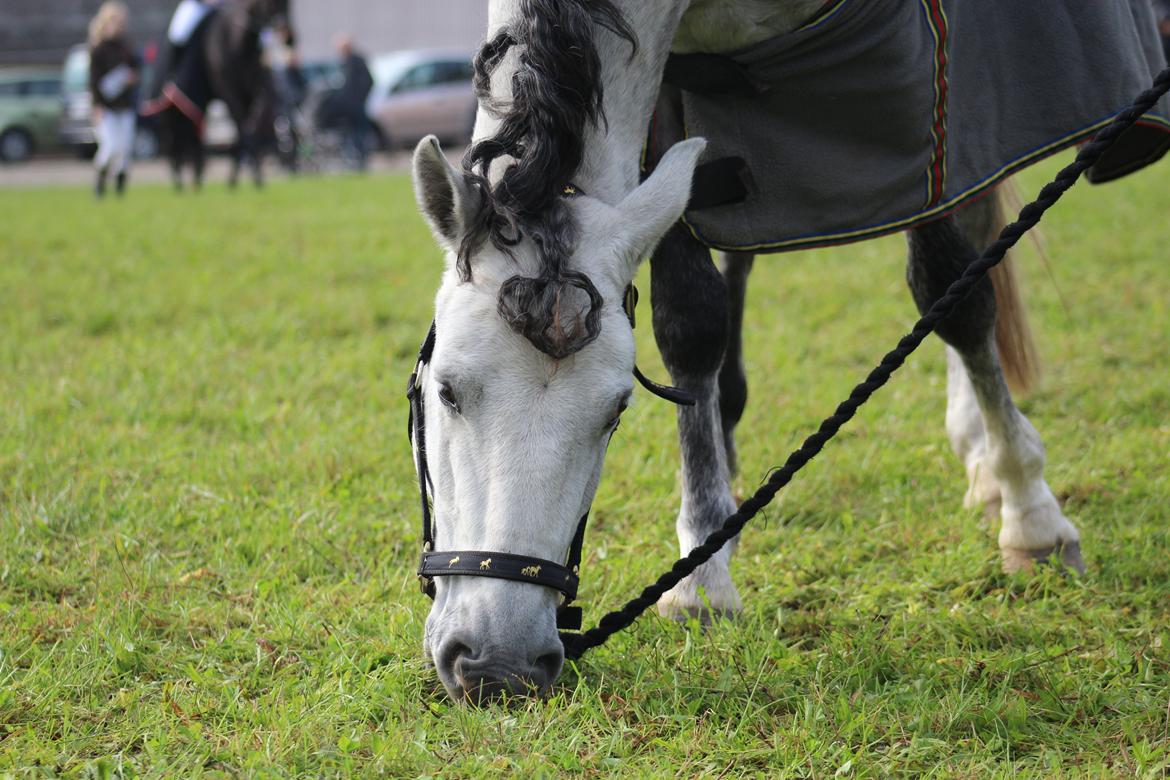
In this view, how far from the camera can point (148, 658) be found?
2.64 meters

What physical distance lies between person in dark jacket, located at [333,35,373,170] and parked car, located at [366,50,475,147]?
1.49 metres

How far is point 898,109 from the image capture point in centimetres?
288

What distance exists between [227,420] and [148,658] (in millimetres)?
1947

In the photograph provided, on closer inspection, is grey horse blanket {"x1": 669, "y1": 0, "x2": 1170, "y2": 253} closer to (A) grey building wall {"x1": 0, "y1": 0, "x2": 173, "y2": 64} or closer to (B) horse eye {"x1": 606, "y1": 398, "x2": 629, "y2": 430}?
(B) horse eye {"x1": 606, "y1": 398, "x2": 629, "y2": 430}

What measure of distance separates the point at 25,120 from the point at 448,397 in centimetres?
2567

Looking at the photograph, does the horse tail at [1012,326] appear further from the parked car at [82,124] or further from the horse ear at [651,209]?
the parked car at [82,124]

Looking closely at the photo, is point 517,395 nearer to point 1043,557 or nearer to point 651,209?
point 651,209

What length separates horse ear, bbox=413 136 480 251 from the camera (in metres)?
2.17

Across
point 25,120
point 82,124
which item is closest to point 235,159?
point 82,124

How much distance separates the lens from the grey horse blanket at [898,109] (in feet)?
9.22

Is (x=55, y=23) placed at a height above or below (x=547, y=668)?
above

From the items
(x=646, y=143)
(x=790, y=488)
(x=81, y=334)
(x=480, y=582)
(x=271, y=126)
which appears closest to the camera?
(x=480, y=582)

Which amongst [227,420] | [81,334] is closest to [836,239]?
[227,420]

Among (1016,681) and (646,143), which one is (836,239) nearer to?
(646,143)
